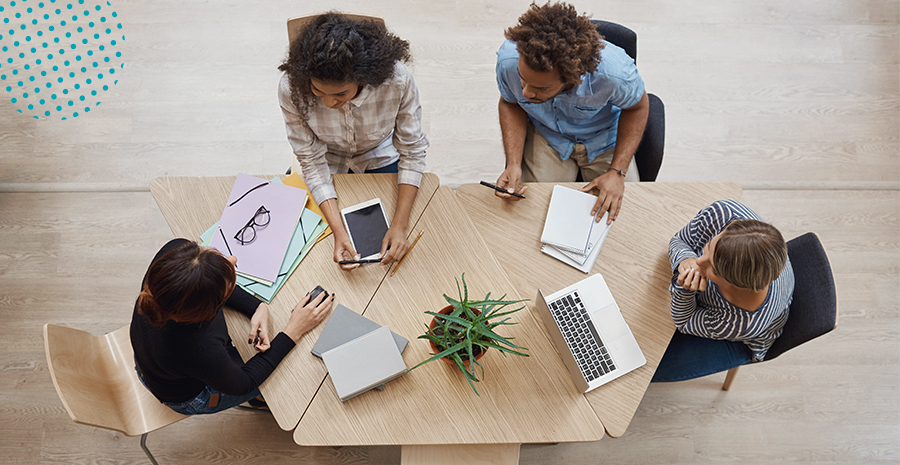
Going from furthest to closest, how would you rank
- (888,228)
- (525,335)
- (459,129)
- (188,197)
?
(459,129)
(888,228)
(188,197)
(525,335)

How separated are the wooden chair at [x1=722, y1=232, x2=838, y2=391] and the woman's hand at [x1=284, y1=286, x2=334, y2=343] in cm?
144

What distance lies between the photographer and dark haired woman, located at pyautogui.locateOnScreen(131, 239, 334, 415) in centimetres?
137

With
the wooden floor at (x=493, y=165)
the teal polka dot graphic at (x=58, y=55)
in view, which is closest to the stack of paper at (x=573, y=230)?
the wooden floor at (x=493, y=165)

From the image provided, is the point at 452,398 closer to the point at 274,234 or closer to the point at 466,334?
the point at 466,334

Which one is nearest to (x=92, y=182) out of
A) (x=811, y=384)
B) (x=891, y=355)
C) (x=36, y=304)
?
(x=36, y=304)

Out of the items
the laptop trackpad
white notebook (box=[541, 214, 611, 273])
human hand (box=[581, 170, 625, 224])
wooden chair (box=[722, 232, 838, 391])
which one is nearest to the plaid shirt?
white notebook (box=[541, 214, 611, 273])

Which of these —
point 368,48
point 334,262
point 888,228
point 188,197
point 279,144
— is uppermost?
point 368,48

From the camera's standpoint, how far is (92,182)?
8.80 ft

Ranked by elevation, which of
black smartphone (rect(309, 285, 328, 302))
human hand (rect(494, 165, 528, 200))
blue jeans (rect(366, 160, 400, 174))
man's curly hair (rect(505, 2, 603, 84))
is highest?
man's curly hair (rect(505, 2, 603, 84))

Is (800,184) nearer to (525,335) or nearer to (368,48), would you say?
(525,335)

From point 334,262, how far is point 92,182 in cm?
171

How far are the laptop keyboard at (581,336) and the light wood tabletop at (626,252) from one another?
53 mm

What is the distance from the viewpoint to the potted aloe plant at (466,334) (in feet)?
4.84

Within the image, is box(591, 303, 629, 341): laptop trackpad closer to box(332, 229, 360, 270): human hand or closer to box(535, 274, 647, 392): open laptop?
box(535, 274, 647, 392): open laptop
